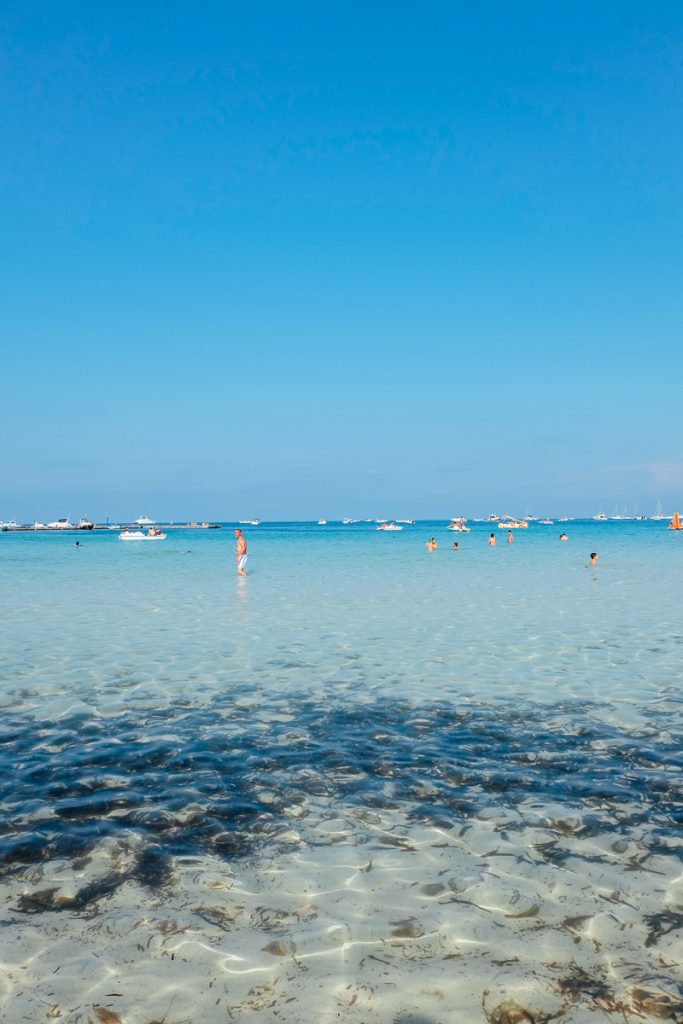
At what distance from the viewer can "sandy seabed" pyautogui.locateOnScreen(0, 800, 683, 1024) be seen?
4316mm

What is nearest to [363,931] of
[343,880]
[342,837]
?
[343,880]

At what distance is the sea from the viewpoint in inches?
177

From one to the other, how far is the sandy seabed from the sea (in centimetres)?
2

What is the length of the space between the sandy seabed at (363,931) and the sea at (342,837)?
20 mm

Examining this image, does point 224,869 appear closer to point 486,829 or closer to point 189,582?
point 486,829

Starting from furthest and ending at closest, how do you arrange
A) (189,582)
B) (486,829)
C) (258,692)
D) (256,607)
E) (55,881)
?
1. (189,582)
2. (256,607)
3. (258,692)
4. (486,829)
5. (55,881)

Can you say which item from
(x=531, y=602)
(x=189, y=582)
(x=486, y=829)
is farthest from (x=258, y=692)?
(x=189, y=582)

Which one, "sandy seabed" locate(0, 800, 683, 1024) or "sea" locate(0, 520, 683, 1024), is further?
"sea" locate(0, 520, 683, 1024)

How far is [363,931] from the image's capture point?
512 centimetres

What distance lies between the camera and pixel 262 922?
523 centimetres

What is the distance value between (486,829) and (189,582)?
104 feet

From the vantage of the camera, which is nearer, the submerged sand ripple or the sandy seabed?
the sandy seabed

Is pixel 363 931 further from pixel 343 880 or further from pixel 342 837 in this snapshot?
pixel 342 837

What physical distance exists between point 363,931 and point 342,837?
1.55m
